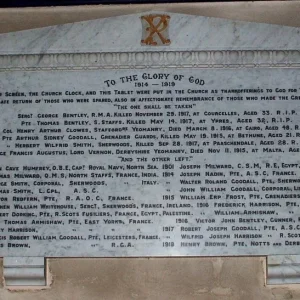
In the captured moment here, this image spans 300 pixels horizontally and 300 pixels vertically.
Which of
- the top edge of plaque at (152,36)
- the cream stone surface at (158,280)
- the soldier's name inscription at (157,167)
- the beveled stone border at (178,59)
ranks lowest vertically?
the cream stone surface at (158,280)

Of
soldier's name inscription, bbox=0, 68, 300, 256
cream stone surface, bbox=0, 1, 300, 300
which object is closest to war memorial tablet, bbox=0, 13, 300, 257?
soldier's name inscription, bbox=0, 68, 300, 256

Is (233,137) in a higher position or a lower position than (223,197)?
higher

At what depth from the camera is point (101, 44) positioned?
4.12 m

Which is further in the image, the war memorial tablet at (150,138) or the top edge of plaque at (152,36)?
the top edge of plaque at (152,36)

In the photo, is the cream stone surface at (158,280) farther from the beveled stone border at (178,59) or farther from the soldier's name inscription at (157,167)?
the beveled stone border at (178,59)

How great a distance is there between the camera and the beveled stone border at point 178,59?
4094mm

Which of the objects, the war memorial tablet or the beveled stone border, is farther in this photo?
the beveled stone border

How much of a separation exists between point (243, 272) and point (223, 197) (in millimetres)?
700

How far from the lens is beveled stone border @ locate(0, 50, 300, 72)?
4.09 m

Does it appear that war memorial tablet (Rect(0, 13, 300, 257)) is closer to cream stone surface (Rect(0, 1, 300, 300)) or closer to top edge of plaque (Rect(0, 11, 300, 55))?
top edge of plaque (Rect(0, 11, 300, 55))

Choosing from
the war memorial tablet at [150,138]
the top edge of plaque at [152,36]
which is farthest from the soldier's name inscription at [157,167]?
the top edge of plaque at [152,36]

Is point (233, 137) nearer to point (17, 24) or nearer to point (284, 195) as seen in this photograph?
point (284, 195)

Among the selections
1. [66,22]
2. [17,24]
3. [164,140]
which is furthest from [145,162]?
[17,24]

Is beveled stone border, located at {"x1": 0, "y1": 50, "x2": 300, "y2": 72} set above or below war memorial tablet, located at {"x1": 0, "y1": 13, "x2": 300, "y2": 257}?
Answer: above
